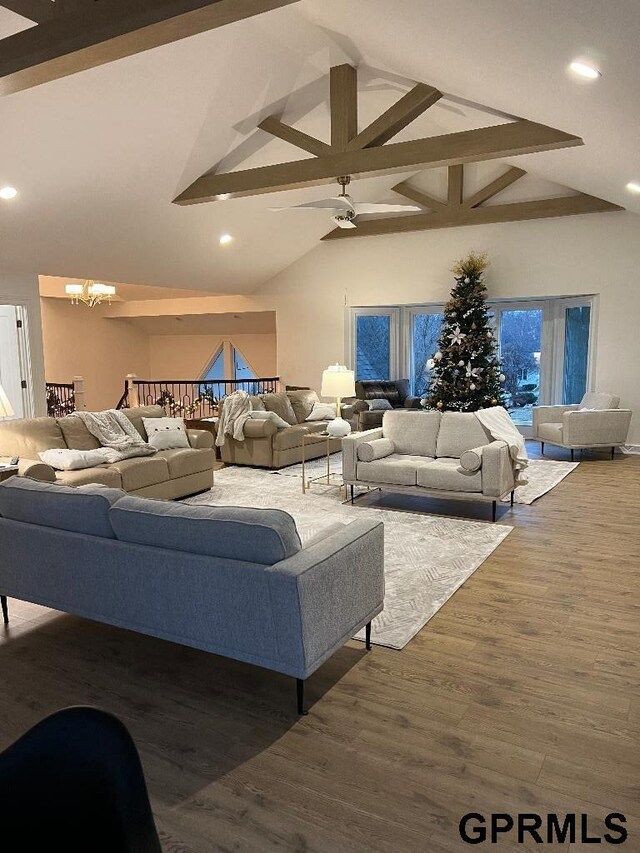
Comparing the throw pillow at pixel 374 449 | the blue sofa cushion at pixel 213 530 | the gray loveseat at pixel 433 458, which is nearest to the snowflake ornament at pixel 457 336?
the gray loveseat at pixel 433 458

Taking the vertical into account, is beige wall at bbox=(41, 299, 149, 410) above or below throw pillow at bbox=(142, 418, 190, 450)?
above

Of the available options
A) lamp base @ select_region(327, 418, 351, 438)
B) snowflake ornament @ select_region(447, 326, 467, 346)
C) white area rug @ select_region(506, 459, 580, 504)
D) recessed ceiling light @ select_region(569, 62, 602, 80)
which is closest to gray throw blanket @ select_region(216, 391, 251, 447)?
lamp base @ select_region(327, 418, 351, 438)

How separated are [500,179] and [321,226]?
2863 mm

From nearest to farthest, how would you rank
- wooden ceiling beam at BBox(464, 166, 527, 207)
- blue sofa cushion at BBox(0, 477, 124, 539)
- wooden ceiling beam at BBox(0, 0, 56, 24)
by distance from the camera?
blue sofa cushion at BBox(0, 477, 124, 539), wooden ceiling beam at BBox(0, 0, 56, 24), wooden ceiling beam at BBox(464, 166, 527, 207)

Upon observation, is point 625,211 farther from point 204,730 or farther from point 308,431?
point 204,730

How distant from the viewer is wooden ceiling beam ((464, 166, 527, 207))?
9.13 meters

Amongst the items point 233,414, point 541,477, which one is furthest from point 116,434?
point 541,477

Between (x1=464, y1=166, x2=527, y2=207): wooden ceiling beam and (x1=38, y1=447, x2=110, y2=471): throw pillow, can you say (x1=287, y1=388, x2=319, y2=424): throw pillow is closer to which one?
(x1=38, y1=447, x2=110, y2=471): throw pillow

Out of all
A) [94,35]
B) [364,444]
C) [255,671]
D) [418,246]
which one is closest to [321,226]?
[418,246]

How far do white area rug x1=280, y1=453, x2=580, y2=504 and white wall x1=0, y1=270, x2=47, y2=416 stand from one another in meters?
3.22

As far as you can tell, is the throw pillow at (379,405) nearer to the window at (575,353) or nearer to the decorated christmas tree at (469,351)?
the decorated christmas tree at (469,351)

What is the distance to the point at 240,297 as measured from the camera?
1209 cm

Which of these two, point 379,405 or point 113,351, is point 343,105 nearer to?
point 379,405

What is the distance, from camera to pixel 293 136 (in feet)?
23.2
